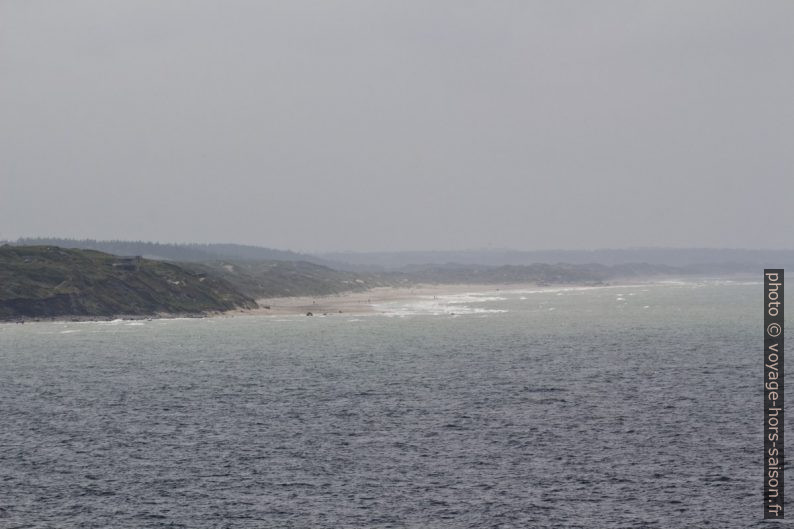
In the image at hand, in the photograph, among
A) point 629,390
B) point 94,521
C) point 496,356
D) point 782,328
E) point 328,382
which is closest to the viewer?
point 94,521

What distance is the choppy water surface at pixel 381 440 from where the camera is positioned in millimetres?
56062

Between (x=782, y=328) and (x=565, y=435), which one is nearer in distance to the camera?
(x=565, y=435)

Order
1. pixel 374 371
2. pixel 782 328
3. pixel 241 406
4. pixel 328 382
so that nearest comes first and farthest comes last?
1. pixel 241 406
2. pixel 328 382
3. pixel 374 371
4. pixel 782 328

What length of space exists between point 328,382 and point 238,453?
1638 inches

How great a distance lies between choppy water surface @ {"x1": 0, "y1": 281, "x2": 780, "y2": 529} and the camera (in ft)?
184

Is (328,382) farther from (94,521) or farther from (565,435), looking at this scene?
(94,521)

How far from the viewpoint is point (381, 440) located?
2992 inches

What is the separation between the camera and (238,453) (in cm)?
7144

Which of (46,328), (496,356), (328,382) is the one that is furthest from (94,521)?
(46,328)

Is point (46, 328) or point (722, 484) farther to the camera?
point (46, 328)

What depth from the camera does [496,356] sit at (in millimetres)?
141500

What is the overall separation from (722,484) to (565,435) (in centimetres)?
1852

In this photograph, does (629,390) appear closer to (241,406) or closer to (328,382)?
(328,382)

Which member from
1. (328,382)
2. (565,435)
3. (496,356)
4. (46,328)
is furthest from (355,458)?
(46,328)
